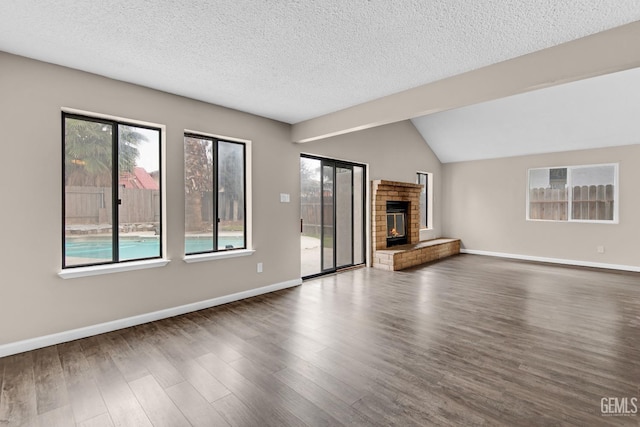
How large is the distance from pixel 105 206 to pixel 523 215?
799cm

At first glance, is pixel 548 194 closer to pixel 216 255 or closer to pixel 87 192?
pixel 216 255

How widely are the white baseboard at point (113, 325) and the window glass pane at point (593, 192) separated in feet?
22.1

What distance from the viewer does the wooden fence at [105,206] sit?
2.95 m

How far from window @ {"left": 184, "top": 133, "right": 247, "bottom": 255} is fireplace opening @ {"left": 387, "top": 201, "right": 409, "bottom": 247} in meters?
3.61

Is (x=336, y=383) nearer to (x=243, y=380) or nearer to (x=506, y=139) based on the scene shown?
(x=243, y=380)

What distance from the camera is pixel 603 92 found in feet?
15.6

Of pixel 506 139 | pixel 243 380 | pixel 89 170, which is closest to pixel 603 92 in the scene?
pixel 506 139

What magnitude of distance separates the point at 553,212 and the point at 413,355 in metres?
6.17

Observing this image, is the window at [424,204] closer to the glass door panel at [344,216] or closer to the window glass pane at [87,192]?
the glass door panel at [344,216]

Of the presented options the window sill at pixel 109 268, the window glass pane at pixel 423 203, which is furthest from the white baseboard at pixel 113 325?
the window glass pane at pixel 423 203

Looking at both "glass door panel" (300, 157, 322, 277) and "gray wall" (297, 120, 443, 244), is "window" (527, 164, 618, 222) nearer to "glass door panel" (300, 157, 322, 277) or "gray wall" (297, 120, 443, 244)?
"gray wall" (297, 120, 443, 244)

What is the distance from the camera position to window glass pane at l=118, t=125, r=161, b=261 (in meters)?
3.24

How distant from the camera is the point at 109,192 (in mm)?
3152

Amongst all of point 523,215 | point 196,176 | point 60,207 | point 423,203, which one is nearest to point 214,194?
point 196,176
